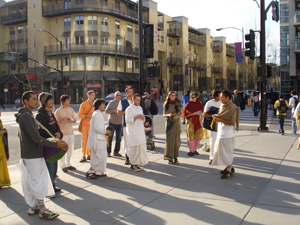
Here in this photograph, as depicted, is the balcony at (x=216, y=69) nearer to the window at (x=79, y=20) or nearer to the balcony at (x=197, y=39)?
the balcony at (x=197, y=39)

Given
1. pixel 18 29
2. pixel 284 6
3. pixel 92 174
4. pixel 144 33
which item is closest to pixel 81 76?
pixel 18 29

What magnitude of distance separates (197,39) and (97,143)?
69405 millimetres

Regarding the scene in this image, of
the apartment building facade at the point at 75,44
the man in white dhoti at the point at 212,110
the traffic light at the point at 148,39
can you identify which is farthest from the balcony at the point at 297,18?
the man in white dhoti at the point at 212,110

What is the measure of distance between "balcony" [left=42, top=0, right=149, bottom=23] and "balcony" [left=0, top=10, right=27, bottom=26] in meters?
5.15

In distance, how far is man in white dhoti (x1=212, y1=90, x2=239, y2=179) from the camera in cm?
666

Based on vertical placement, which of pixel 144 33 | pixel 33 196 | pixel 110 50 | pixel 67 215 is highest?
pixel 110 50

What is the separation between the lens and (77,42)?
47.9m

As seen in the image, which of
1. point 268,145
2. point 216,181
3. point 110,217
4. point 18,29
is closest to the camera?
point 110,217

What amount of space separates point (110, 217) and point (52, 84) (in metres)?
47.9

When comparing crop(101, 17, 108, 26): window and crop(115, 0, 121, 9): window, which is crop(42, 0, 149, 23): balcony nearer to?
crop(115, 0, 121, 9): window

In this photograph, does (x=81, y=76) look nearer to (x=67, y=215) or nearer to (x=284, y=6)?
(x=284, y=6)

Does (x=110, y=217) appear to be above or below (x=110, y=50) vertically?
below

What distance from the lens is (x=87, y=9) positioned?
46.9 m

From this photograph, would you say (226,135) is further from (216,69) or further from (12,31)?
(216,69)
